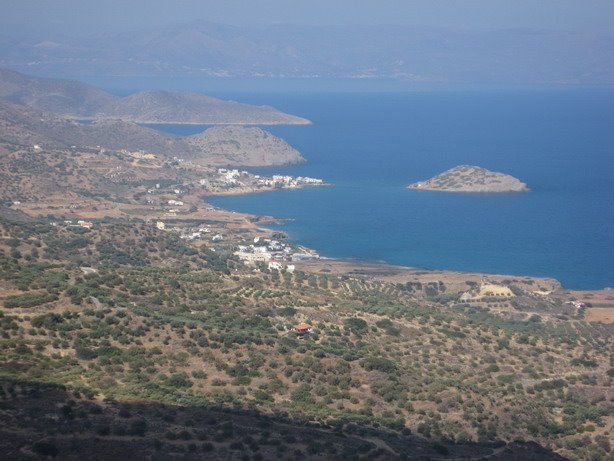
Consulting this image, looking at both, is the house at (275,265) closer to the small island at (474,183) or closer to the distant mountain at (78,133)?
the small island at (474,183)

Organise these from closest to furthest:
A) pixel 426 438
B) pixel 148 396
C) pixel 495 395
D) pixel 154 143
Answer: pixel 148 396, pixel 426 438, pixel 495 395, pixel 154 143

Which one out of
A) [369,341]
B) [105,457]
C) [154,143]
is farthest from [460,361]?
Answer: [154,143]

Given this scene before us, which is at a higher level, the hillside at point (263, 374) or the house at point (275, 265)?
the hillside at point (263, 374)

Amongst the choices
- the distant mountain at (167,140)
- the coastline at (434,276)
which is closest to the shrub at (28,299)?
the coastline at (434,276)

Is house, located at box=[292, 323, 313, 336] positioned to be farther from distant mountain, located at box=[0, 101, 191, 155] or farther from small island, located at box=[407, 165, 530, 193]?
distant mountain, located at box=[0, 101, 191, 155]

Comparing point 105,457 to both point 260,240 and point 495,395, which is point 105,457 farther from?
point 260,240

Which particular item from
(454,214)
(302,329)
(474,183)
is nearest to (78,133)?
(474,183)
